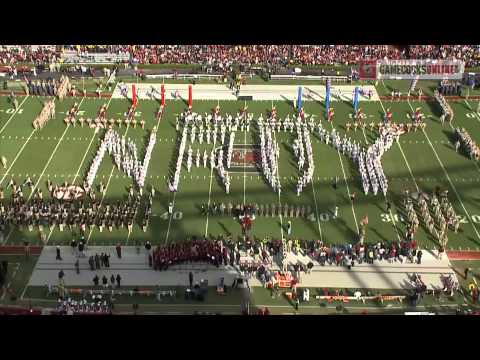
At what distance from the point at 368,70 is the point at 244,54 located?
1078cm

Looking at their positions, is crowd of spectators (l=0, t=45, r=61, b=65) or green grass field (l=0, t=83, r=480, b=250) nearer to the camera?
green grass field (l=0, t=83, r=480, b=250)

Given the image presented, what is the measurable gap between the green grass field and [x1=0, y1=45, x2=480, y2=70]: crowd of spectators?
855cm

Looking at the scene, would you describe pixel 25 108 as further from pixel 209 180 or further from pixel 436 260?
pixel 436 260

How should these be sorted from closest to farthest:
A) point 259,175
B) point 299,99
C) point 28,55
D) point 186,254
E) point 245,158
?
point 186,254, point 259,175, point 245,158, point 299,99, point 28,55

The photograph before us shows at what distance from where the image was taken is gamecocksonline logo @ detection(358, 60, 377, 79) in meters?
56.7

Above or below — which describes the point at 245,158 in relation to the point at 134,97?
below

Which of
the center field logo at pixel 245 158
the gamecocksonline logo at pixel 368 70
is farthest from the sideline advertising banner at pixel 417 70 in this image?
the center field logo at pixel 245 158

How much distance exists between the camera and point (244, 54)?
61188mm

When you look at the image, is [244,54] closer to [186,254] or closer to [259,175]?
[259,175]

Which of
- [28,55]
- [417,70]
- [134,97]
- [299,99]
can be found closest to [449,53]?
[417,70]

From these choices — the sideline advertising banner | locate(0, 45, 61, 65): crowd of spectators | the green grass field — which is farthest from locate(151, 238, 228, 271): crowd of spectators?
locate(0, 45, 61, 65): crowd of spectators

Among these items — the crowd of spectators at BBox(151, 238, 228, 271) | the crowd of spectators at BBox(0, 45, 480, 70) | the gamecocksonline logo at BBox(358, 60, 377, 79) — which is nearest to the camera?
the crowd of spectators at BBox(151, 238, 228, 271)

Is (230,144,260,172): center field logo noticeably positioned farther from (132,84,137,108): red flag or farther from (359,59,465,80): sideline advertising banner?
(359,59,465,80): sideline advertising banner

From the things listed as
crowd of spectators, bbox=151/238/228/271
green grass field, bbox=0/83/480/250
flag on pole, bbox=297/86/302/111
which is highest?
flag on pole, bbox=297/86/302/111
